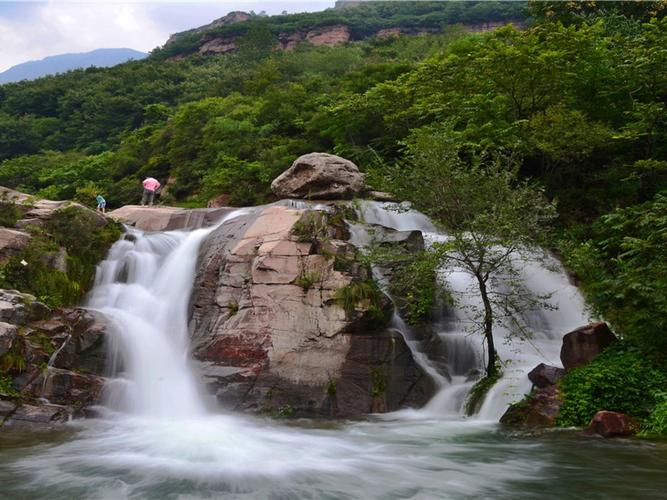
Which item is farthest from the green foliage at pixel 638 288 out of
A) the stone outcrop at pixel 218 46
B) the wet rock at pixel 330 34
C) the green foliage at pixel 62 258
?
the wet rock at pixel 330 34

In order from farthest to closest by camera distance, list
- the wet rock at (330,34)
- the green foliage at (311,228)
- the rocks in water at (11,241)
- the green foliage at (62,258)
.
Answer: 1. the wet rock at (330,34)
2. the green foliage at (311,228)
3. the rocks in water at (11,241)
4. the green foliage at (62,258)

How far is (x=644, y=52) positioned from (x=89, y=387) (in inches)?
676

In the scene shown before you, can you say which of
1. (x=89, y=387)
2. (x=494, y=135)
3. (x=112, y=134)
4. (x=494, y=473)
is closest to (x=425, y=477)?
(x=494, y=473)

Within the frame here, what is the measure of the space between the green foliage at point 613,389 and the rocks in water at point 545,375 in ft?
1.84

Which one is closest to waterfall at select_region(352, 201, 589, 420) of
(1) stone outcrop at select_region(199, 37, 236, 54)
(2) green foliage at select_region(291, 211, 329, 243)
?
(2) green foliage at select_region(291, 211, 329, 243)

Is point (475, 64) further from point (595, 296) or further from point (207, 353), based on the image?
point (207, 353)

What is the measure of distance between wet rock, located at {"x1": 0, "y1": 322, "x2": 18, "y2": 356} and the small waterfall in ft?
6.21

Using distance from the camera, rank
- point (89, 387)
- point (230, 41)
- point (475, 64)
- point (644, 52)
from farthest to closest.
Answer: point (230, 41) → point (475, 64) → point (644, 52) → point (89, 387)

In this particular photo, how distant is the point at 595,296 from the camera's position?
11.7m

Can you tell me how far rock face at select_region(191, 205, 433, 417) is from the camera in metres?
11.5

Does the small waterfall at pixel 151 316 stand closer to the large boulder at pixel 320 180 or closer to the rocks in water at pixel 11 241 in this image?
the rocks in water at pixel 11 241

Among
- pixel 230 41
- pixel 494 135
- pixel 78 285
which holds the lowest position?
pixel 78 285

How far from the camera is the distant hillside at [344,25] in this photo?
280 ft

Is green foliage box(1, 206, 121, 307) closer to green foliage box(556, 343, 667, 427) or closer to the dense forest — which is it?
the dense forest
